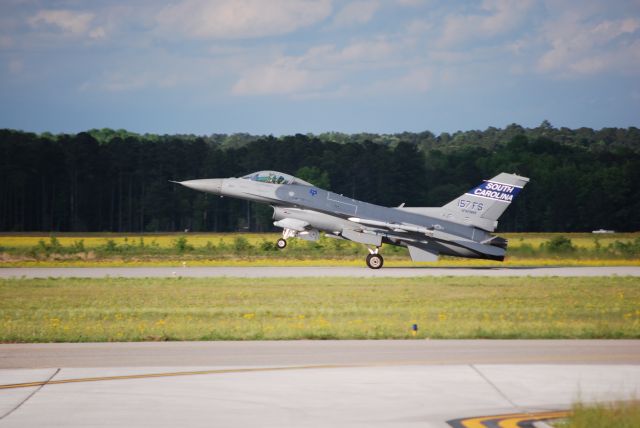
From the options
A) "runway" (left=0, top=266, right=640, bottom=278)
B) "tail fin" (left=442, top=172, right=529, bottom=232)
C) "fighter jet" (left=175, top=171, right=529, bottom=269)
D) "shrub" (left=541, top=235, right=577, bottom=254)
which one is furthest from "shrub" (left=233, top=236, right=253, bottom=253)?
"shrub" (left=541, top=235, right=577, bottom=254)

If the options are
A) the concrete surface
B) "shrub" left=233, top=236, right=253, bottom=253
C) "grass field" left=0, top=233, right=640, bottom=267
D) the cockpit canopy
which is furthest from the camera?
"shrub" left=233, top=236, right=253, bottom=253

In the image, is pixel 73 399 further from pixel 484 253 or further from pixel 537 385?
pixel 484 253

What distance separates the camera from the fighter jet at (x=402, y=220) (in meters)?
37.7

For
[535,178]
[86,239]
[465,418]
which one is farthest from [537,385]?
[535,178]

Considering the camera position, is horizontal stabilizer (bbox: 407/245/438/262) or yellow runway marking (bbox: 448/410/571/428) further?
horizontal stabilizer (bbox: 407/245/438/262)

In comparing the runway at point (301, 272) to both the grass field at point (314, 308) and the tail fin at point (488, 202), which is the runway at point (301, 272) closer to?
the tail fin at point (488, 202)

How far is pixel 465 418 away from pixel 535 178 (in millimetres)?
93498

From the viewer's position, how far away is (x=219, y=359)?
15180 mm

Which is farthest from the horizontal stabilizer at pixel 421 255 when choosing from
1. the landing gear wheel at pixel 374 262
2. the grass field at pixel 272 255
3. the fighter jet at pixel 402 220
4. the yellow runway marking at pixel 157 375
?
the yellow runway marking at pixel 157 375

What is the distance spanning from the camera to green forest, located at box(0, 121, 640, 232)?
97312 millimetres

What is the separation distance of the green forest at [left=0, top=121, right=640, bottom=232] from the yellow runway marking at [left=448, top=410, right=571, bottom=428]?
81796mm

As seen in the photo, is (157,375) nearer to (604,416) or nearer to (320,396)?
(320,396)

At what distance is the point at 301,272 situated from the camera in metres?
36.0

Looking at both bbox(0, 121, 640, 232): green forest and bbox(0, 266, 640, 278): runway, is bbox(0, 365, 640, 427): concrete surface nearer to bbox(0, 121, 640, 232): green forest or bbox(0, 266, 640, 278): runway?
bbox(0, 266, 640, 278): runway
